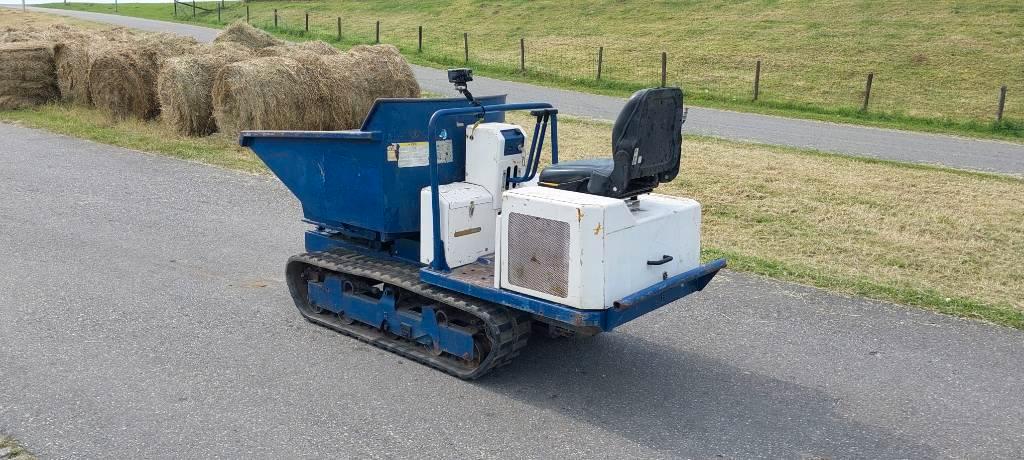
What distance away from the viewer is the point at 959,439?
5.21m

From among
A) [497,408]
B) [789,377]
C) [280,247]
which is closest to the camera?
[497,408]

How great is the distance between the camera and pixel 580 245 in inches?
204

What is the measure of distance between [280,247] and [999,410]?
621 centimetres

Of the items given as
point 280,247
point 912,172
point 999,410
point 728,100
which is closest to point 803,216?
point 912,172

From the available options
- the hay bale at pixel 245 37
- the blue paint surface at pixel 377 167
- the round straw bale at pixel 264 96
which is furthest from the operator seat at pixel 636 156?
the hay bale at pixel 245 37

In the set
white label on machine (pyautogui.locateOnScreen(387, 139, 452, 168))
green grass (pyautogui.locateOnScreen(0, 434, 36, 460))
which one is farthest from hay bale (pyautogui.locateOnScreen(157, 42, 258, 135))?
green grass (pyautogui.locateOnScreen(0, 434, 36, 460))

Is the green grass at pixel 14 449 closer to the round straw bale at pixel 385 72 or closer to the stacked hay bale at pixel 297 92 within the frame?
the stacked hay bale at pixel 297 92

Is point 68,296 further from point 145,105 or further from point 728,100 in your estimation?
point 728,100

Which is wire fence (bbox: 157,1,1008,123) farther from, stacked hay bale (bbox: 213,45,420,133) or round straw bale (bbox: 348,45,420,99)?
stacked hay bale (bbox: 213,45,420,133)

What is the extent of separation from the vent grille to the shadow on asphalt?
0.77m

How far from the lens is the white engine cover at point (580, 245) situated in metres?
5.18

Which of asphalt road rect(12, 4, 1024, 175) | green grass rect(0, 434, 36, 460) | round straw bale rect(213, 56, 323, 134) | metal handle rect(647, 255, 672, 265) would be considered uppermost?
round straw bale rect(213, 56, 323, 134)

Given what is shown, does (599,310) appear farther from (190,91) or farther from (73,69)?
(73,69)

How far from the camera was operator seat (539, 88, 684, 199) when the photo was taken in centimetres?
549
